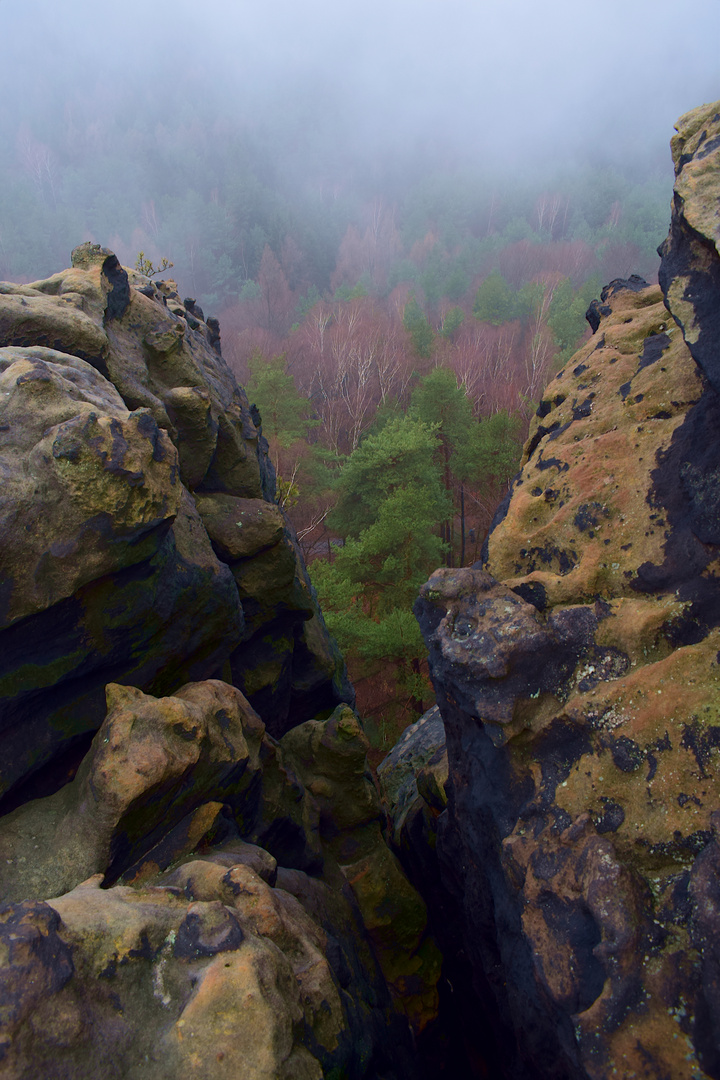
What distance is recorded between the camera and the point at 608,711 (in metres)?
3.84

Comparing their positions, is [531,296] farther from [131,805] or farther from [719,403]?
[131,805]

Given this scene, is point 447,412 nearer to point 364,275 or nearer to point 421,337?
point 421,337

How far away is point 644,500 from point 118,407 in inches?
182

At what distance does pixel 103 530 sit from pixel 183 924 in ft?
8.62

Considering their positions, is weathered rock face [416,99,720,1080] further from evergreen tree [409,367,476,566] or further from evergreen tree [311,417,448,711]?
evergreen tree [409,367,476,566]

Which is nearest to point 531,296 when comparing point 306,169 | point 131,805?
point 131,805

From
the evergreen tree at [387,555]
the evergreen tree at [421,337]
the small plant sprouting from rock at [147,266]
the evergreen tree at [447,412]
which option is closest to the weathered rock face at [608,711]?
the evergreen tree at [387,555]

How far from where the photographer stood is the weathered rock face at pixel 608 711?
3096 mm

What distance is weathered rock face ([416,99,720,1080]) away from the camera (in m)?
3.10

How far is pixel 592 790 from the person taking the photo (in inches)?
148

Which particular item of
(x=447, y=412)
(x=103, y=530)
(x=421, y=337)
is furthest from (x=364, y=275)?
(x=103, y=530)

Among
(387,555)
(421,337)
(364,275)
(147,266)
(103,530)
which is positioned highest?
(364,275)

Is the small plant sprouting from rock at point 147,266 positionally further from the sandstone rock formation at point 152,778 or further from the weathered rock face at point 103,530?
the sandstone rock formation at point 152,778

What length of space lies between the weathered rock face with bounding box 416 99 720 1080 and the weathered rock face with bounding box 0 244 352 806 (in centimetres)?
245
